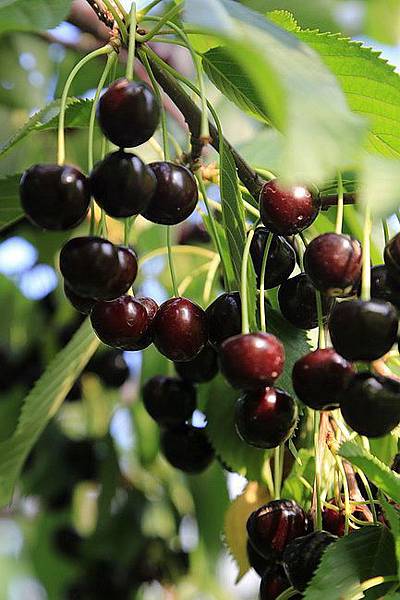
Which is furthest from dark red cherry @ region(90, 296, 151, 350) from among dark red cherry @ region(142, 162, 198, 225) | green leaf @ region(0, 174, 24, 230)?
green leaf @ region(0, 174, 24, 230)

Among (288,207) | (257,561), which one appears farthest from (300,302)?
(257,561)

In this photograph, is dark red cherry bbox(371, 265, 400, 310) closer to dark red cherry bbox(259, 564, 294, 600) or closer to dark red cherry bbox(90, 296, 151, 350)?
dark red cherry bbox(90, 296, 151, 350)

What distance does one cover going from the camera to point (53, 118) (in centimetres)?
129

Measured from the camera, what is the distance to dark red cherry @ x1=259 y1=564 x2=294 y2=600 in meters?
1.18

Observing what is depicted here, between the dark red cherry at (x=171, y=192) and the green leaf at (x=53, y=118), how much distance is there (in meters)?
0.24

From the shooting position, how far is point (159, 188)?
1.04 meters

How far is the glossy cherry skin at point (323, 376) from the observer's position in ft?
3.24

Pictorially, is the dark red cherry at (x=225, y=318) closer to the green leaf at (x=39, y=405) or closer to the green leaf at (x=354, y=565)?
the green leaf at (x=354, y=565)

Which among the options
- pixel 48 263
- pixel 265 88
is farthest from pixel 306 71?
pixel 48 263

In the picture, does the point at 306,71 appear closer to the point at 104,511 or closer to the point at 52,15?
the point at 52,15

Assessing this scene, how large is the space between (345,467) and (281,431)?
230mm

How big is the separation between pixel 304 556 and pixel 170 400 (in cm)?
48

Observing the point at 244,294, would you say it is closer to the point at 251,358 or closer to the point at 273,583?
the point at 251,358

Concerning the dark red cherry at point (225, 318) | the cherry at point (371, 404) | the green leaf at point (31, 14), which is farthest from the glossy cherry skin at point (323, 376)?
the green leaf at point (31, 14)
